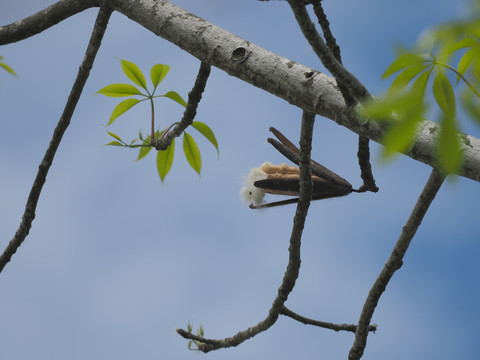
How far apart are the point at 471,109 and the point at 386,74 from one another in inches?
5.3

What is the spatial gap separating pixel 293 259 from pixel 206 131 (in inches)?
22.3

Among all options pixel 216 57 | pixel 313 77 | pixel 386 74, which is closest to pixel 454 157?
pixel 386 74

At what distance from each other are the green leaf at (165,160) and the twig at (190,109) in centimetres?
8

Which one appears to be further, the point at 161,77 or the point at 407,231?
the point at 161,77

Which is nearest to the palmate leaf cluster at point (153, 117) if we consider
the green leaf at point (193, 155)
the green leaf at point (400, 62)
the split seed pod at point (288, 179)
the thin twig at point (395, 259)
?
the green leaf at point (193, 155)

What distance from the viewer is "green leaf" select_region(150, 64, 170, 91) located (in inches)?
67.9

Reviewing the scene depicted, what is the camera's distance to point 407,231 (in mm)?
1446

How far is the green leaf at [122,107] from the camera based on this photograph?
1762 mm

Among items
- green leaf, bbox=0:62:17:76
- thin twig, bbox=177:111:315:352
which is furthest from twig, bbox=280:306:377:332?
green leaf, bbox=0:62:17:76

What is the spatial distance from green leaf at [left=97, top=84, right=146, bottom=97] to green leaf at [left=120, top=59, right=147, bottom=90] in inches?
1.0

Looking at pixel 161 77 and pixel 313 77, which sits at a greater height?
pixel 161 77

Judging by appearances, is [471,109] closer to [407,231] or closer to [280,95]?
[280,95]

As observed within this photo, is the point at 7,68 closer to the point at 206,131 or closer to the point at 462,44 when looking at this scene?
the point at 206,131

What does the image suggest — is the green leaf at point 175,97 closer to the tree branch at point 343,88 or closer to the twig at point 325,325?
the tree branch at point 343,88
